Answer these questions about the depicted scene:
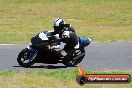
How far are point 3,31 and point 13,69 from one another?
12812 millimetres

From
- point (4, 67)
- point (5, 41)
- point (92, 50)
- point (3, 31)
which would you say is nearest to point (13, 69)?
point (4, 67)

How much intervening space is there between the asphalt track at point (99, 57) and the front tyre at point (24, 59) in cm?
17

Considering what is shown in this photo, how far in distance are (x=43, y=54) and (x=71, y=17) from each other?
846 inches

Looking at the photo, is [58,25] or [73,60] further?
[73,60]

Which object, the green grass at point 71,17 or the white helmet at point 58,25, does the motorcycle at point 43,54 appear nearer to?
the white helmet at point 58,25

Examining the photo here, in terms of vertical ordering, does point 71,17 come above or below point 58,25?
below

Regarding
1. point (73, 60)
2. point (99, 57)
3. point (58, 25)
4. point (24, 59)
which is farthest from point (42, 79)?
point (99, 57)

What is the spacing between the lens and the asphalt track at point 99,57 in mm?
17781

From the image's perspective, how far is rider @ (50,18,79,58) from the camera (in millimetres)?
17547

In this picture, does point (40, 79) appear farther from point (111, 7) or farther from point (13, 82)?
point (111, 7)

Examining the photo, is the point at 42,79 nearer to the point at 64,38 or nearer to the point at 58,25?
the point at 64,38

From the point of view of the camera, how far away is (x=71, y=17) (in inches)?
1540

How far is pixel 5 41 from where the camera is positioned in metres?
24.8

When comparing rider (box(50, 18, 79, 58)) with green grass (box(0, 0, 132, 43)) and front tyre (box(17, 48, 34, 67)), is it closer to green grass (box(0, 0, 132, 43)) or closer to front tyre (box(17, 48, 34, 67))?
front tyre (box(17, 48, 34, 67))
